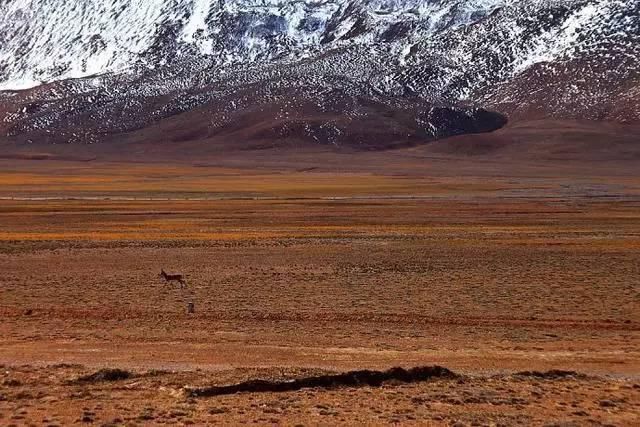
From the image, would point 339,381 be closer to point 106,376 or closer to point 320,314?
point 106,376

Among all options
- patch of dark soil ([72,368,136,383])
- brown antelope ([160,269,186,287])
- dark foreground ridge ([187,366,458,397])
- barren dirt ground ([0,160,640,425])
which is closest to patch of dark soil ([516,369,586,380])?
barren dirt ground ([0,160,640,425])

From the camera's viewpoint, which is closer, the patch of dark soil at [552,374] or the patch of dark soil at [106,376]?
the patch of dark soil at [106,376]

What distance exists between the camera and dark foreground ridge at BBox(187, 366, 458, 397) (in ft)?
37.8

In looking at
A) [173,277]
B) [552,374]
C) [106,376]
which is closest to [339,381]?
[552,374]

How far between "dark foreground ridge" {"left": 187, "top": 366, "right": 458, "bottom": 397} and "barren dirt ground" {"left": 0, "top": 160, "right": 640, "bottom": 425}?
0.18m

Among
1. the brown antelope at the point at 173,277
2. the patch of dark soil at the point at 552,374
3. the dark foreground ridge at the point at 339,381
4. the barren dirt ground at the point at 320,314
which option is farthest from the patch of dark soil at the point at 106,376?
the brown antelope at the point at 173,277

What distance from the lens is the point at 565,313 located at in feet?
60.8

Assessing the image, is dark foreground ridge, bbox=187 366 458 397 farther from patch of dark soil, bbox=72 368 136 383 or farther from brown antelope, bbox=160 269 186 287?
brown antelope, bbox=160 269 186 287

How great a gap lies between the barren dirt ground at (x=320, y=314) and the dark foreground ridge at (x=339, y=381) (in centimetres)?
18

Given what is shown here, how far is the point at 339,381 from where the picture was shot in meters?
12.0

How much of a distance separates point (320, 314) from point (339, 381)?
6.26 metres

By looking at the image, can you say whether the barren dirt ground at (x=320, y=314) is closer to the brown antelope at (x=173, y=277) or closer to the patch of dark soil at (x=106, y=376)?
the patch of dark soil at (x=106, y=376)

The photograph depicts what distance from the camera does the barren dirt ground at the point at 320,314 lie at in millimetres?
11055

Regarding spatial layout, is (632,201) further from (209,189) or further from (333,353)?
(333,353)
